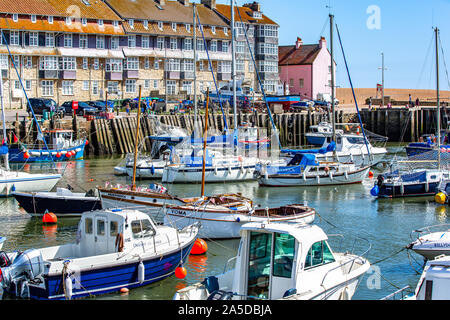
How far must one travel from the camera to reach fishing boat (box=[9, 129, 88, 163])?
47.1 meters

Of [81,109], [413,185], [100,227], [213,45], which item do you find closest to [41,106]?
[81,109]

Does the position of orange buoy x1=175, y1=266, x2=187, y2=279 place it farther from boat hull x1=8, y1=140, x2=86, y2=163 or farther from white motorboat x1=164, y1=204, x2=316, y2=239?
boat hull x1=8, y1=140, x2=86, y2=163

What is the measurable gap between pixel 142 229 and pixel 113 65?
5249cm

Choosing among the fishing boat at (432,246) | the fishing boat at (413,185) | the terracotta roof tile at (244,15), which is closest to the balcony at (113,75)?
the terracotta roof tile at (244,15)

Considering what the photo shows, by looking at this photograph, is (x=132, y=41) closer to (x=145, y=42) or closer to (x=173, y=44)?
(x=145, y=42)

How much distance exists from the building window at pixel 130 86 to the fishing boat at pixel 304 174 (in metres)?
36.5

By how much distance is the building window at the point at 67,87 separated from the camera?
65.7 m

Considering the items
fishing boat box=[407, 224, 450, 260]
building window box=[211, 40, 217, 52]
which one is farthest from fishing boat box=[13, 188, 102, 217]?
building window box=[211, 40, 217, 52]

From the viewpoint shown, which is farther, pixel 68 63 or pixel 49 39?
pixel 68 63

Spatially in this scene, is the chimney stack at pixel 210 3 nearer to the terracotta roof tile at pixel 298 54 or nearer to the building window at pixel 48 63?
the terracotta roof tile at pixel 298 54

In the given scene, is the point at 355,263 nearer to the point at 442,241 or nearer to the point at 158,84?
the point at 442,241

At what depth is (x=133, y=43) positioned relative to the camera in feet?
234

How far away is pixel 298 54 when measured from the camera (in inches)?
3410
